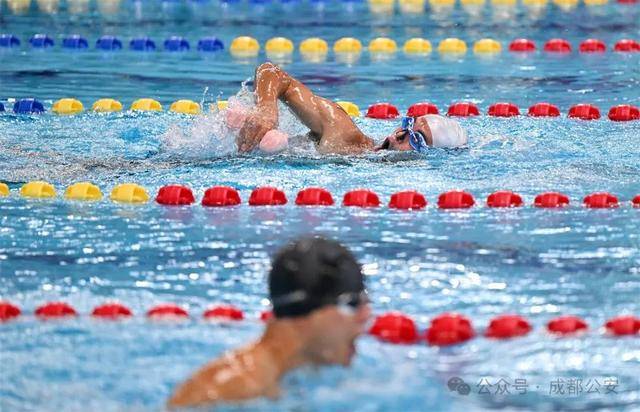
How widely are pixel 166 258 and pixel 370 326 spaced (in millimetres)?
1190

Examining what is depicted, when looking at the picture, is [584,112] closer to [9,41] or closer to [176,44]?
[176,44]

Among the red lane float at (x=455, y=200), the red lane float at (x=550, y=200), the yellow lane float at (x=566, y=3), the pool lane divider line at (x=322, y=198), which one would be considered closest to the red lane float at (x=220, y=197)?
the pool lane divider line at (x=322, y=198)

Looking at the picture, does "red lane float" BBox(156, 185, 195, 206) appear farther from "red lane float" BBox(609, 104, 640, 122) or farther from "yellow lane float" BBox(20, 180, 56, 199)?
"red lane float" BBox(609, 104, 640, 122)

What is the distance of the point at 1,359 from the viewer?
399 cm

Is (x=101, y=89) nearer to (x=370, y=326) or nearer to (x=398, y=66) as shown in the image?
(x=398, y=66)

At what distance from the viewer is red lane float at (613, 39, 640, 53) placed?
1102 cm

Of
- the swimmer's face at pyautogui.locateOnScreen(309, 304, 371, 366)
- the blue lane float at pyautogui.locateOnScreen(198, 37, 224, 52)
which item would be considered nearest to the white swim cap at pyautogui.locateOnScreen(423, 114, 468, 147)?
the swimmer's face at pyautogui.locateOnScreen(309, 304, 371, 366)

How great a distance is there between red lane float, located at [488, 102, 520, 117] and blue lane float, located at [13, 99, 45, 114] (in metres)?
3.12

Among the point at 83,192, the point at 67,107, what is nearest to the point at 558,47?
the point at 67,107

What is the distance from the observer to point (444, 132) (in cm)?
716

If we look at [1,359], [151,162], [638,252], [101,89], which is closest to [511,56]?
Answer: [101,89]

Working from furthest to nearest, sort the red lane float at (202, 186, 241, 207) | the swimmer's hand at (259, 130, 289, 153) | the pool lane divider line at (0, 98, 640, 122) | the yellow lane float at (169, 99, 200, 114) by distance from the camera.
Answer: the yellow lane float at (169, 99, 200, 114), the pool lane divider line at (0, 98, 640, 122), the swimmer's hand at (259, 130, 289, 153), the red lane float at (202, 186, 241, 207)

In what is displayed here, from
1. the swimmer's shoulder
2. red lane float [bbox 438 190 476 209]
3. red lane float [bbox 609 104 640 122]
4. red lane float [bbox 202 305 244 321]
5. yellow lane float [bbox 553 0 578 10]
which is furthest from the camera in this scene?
yellow lane float [bbox 553 0 578 10]

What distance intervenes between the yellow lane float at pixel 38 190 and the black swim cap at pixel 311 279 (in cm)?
341
